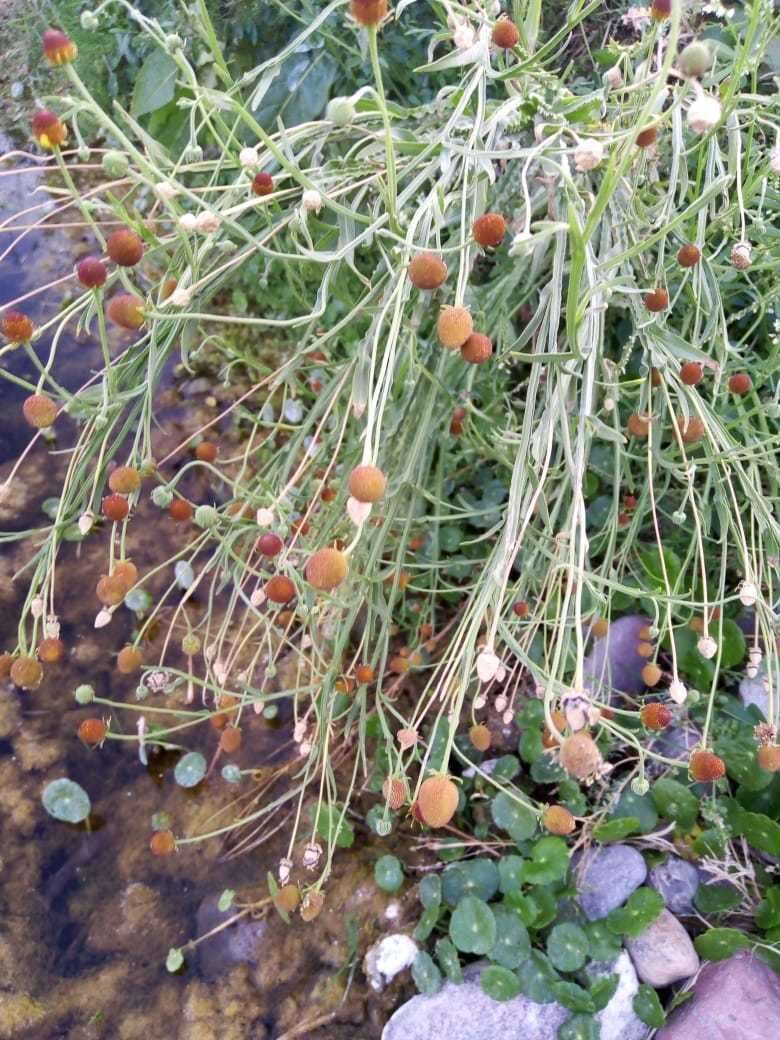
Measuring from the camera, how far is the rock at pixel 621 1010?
1.12 meters

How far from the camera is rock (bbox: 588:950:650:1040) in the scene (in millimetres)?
1119

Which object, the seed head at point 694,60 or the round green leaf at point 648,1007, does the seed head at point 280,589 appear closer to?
the seed head at point 694,60

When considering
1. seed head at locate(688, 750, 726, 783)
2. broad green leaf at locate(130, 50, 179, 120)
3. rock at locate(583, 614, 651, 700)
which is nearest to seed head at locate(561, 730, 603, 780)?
seed head at locate(688, 750, 726, 783)

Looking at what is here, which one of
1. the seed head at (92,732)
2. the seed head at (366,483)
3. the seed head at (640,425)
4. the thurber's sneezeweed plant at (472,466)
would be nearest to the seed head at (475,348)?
the thurber's sneezeweed plant at (472,466)

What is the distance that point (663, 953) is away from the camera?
3.75ft

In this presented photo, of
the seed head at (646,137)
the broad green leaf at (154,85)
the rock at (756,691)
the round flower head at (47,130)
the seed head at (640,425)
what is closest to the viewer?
the round flower head at (47,130)

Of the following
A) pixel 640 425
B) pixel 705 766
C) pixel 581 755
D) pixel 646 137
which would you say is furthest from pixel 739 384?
pixel 581 755

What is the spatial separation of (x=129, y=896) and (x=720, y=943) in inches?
34.2

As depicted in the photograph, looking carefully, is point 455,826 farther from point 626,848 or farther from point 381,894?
point 626,848

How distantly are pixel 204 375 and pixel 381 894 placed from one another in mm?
1085

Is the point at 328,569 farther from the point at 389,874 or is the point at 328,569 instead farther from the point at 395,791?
the point at 389,874

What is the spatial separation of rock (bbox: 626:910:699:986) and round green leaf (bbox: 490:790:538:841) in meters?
0.20

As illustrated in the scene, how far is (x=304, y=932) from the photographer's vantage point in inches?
49.1

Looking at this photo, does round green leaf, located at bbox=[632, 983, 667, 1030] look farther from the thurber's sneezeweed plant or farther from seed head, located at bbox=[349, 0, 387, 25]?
seed head, located at bbox=[349, 0, 387, 25]
